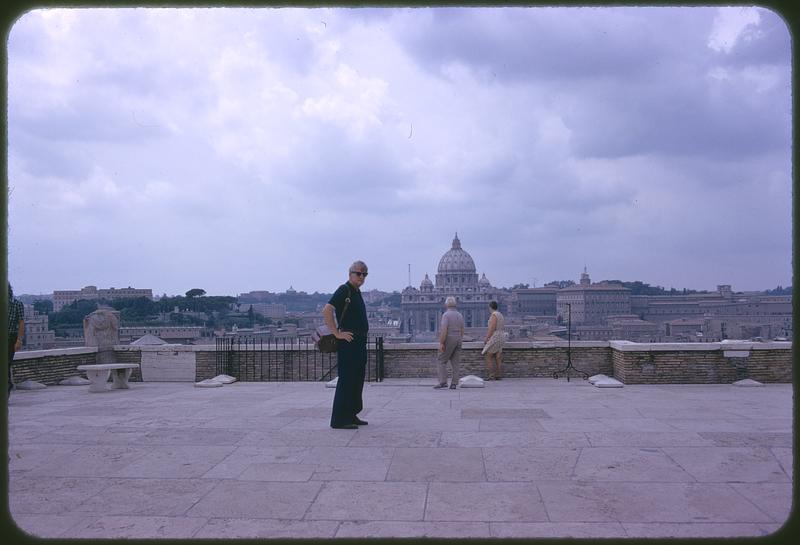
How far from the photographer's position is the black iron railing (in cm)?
1245

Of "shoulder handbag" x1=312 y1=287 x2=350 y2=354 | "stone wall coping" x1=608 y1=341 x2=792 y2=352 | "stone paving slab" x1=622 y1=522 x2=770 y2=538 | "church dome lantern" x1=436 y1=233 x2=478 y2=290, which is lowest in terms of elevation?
"stone paving slab" x1=622 y1=522 x2=770 y2=538

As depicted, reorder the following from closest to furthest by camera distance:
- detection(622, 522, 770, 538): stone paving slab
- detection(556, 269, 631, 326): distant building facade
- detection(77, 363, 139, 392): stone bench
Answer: detection(622, 522, 770, 538): stone paving slab
detection(77, 363, 139, 392): stone bench
detection(556, 269, 631, 326): distant building facade

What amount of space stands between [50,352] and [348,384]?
6.57m

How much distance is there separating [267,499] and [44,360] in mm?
8227

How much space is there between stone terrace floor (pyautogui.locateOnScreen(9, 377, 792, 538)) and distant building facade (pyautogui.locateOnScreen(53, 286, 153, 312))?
44.7m

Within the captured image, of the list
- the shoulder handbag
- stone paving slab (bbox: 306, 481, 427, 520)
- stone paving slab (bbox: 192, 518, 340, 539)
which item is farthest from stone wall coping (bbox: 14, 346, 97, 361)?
stone paving slab (bbox: 192, 518, 340, 539)

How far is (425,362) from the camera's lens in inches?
489

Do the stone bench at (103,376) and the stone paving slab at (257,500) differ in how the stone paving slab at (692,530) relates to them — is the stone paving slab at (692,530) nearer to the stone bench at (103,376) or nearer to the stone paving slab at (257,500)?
the stone paving slab at (257,500)

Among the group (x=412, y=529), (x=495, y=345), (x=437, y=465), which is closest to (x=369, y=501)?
(x=412, y=529)

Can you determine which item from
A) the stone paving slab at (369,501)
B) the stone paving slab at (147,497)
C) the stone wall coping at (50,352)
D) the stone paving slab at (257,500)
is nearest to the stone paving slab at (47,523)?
the stone paving slab at (147,497)

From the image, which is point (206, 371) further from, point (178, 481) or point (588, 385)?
point (178, 481)

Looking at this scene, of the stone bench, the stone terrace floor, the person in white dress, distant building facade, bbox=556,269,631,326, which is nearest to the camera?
the stone terrace floor

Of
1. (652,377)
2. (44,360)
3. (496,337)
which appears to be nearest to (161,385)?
(44,360)

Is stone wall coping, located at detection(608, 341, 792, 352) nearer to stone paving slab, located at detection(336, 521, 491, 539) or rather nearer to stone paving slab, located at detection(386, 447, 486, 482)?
stone paving slab, located at detection(386, 447, 486, 482)
